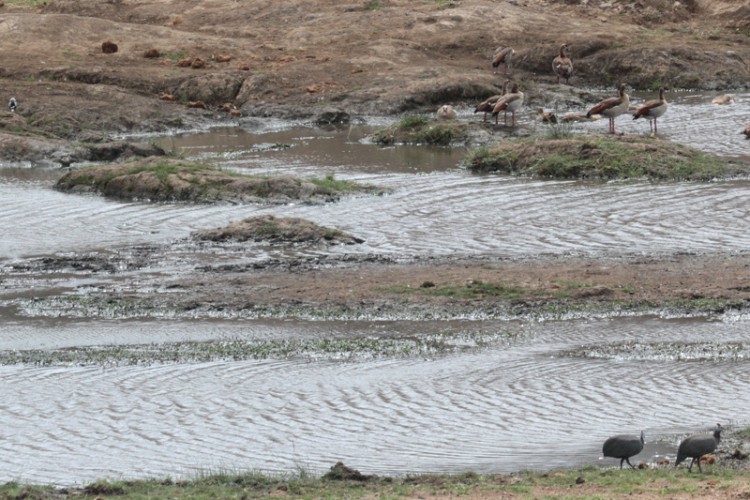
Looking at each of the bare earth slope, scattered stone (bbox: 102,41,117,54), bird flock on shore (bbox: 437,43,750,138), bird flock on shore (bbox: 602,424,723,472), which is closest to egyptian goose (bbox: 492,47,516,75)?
bird flock on shore (bbox: 437,43,750,138)

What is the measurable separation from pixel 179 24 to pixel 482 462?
3108 cm

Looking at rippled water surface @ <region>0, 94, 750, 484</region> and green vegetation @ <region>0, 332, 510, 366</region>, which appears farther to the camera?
green vegetation @ <region>0, 332, 510, 366</region>

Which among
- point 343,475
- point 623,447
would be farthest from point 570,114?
point 343,475

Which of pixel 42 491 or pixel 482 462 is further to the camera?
pixel 482 462

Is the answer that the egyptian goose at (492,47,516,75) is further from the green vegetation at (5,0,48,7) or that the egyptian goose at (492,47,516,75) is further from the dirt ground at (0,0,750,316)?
the green vegetation at (5,0,48,7)

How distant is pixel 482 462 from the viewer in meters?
8.67

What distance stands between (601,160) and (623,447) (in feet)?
44.0

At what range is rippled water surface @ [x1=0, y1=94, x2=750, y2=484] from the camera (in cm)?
899

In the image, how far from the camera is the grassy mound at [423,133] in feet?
83.9

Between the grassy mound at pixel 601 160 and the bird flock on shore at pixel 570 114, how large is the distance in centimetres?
272

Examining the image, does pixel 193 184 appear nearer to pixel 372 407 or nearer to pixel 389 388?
pixel 389 388

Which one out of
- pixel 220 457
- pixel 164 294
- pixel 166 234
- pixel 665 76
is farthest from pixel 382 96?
pixel 220 457

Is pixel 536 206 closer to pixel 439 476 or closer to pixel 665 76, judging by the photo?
pixel 439 476

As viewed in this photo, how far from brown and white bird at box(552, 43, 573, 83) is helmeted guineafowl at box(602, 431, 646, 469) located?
25.6 metres
